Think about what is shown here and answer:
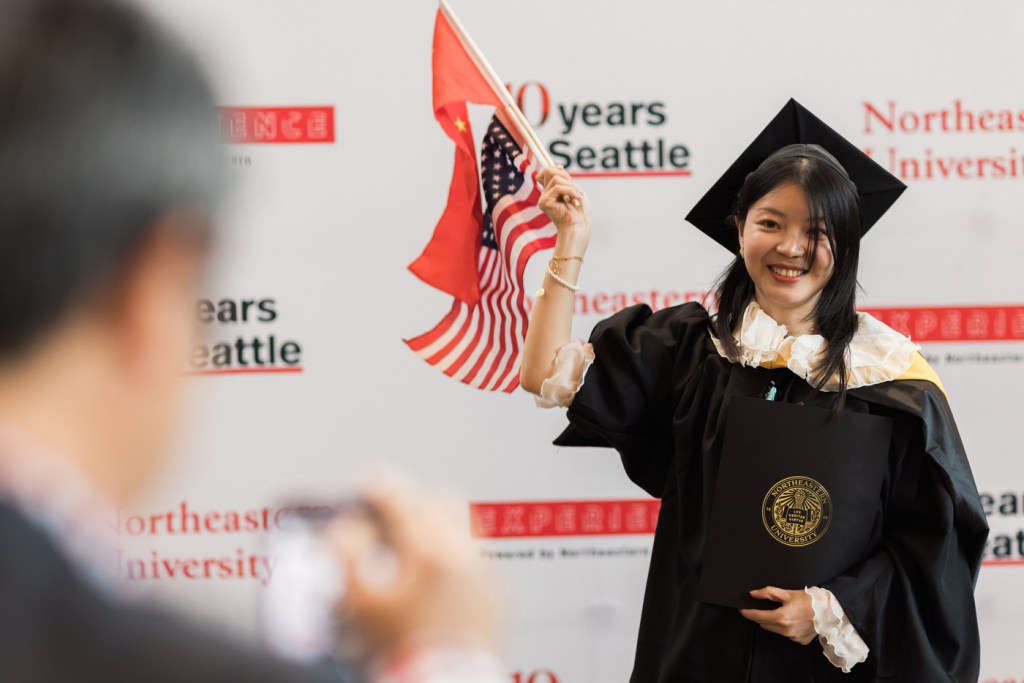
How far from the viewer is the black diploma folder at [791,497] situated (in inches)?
69.3

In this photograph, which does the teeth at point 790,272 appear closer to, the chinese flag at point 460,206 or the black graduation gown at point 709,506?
the black graduation gown at point 709,506

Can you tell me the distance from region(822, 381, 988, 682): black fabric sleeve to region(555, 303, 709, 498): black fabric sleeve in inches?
13.3

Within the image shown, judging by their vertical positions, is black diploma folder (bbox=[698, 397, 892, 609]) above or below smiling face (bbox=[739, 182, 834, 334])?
below

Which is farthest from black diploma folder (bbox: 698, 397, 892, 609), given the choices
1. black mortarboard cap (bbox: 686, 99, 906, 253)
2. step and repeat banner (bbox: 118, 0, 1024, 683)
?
step and repeat banner (bbox: 118, 0, 1024, 683)

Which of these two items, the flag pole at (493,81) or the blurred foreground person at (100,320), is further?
the flag pole at (493,81)

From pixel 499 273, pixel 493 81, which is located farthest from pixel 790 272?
pixel 493 81

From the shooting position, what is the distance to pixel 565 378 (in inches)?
73.1

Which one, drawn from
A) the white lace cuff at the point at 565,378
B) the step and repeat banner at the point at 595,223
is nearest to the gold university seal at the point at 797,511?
the white lace cuff at the point at 565,378

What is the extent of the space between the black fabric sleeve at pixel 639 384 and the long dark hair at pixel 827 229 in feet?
0.23

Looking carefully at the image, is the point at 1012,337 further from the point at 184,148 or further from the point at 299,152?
the point at 184,148

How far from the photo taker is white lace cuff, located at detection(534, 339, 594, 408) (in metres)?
1.85

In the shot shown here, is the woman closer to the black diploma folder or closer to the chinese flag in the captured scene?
the black diploma folder

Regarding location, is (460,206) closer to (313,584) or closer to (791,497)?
(791,497)

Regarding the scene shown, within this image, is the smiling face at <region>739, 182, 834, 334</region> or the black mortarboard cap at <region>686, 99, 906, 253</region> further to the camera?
the black mortarboard cap at <region>686, 99, 906, 253</region>
